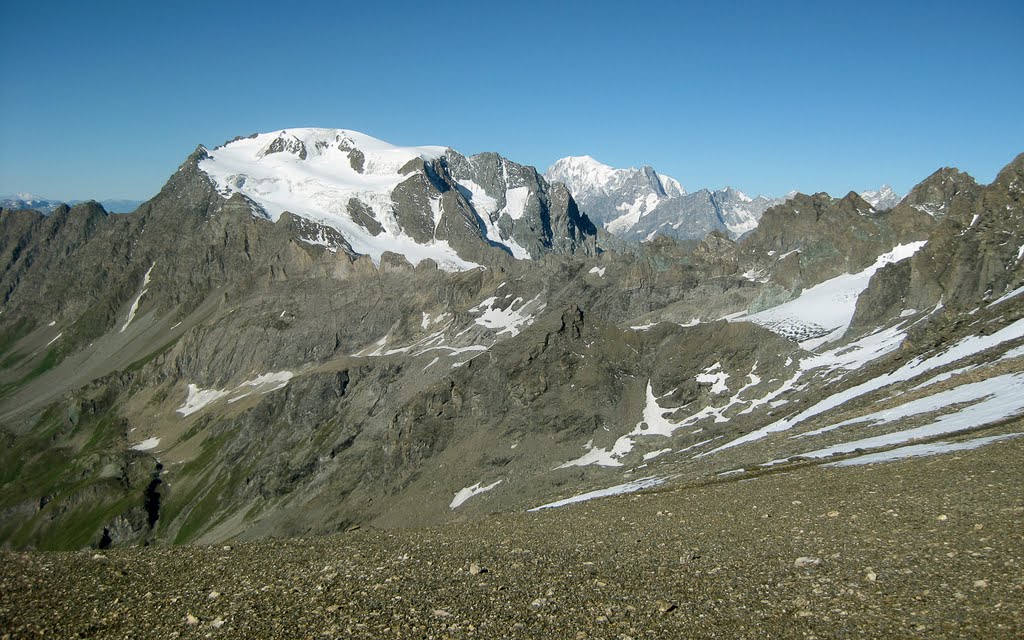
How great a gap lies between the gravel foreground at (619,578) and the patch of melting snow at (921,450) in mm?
3542

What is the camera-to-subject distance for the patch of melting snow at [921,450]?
30688 millimetres

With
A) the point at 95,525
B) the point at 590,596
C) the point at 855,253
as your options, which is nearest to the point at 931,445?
the point at 590,596

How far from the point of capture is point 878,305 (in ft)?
363

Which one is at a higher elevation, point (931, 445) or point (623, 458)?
point (931, 445)

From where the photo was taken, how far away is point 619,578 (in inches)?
765

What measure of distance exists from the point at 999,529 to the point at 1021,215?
99563 millimetres

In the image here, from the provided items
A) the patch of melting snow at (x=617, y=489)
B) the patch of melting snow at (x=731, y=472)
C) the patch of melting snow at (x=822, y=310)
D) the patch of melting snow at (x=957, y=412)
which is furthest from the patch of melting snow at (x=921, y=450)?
the patch of melting snow at (x=822, y=310)

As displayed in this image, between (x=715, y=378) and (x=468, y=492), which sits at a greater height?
(x=715, y=378)

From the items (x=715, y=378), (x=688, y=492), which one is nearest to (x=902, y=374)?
(x=688, y=492)

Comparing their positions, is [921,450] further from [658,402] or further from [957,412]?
[658,402]

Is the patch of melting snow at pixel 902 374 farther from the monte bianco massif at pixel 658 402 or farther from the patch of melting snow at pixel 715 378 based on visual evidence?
the patch of melting snow at pixel 715 378

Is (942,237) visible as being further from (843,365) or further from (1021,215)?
(843,365)

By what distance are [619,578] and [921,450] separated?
20.8 meters

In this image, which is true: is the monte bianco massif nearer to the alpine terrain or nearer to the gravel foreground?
the alpine terrain
